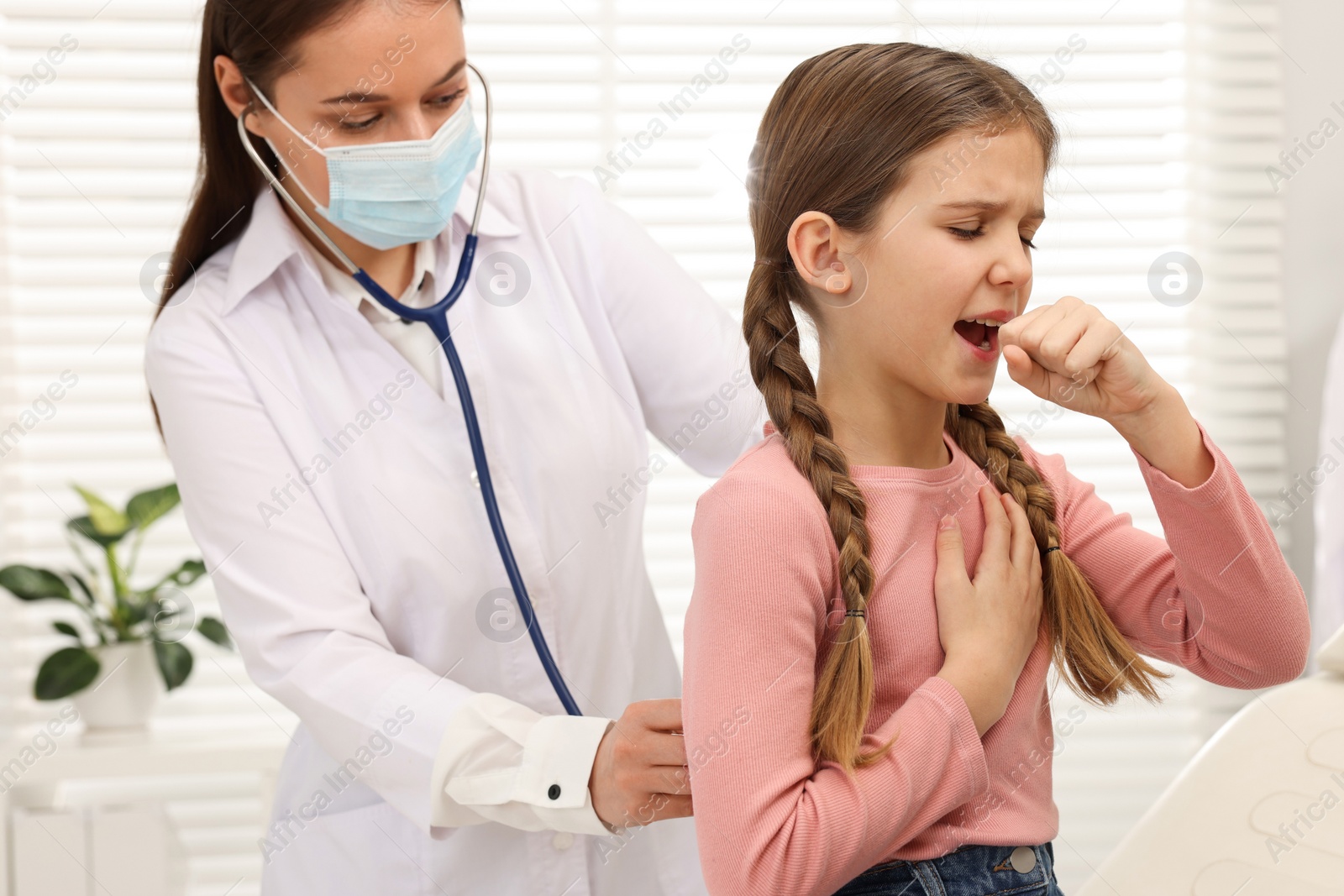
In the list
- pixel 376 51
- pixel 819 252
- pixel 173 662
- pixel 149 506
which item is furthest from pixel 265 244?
pixel 173 662

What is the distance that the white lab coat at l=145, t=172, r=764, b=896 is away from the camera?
3.44ft

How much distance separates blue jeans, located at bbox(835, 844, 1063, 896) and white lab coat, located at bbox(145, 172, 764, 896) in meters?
0.28

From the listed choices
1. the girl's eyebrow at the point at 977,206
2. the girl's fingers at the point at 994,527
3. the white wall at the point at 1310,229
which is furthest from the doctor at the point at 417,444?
the white wall at the point at 1310,229

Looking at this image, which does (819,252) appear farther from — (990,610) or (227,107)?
(227,107)

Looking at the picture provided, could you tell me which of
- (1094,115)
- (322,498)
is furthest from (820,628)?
(1094,115)

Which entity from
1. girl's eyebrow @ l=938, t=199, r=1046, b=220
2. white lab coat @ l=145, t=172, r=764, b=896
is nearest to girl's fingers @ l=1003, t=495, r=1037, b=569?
girl's eyebrow @ l=938, t=199, r=1046, b=220

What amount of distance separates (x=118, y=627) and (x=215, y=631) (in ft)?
0.56

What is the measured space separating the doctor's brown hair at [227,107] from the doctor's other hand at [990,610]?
0.74 metres

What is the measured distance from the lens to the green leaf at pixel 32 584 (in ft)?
6.21

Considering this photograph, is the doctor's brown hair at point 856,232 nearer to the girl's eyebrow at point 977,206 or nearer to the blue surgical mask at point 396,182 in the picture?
the girl's eyebrow at point 977,206

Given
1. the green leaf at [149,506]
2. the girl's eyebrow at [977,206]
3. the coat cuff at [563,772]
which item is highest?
the girl's eyebrow at [977,206]

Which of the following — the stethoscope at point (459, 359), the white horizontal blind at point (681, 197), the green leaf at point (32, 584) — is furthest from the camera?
the white horizontal blind at point (681, 197)

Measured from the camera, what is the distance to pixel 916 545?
2.97 ft

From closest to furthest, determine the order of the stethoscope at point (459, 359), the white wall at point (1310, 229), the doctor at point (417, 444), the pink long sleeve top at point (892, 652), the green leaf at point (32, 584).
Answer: the pink long sleeve top at point (892, 652) → the doctor at point (417, 444) → the stethoscope at point (459, 359) → the green leaf at point (32, 584) → the white wall at point (1310, 229)
